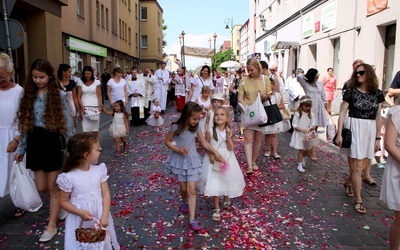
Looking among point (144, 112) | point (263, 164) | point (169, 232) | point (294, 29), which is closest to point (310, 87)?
point (263, 164)

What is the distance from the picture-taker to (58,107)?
4.17m

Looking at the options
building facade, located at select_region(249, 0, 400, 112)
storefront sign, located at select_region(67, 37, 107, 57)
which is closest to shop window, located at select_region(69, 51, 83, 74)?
storefront sign, located at select_region(67, 37, 107, 57)

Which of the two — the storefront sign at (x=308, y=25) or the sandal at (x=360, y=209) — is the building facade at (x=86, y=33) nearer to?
the sandal at (x=360, y=209)

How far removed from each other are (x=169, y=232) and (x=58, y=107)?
186cm

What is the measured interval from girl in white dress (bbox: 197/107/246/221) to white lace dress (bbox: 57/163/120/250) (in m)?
1.77

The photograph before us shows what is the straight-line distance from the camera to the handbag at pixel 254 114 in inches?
258

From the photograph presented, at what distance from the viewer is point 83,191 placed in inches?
122

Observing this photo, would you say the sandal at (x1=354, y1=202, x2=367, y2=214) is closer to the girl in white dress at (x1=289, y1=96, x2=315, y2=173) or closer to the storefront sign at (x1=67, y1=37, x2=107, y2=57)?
the girl in white dress at (x1=289, y1=96, x2=315, y2=173)

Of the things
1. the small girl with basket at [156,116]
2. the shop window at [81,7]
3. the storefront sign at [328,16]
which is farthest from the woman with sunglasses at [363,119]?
the shop window at [81,7]

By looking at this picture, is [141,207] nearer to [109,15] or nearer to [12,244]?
[12,244]

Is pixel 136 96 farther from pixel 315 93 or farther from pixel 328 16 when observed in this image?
pixel 328 16

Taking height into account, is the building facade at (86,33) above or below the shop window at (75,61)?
above

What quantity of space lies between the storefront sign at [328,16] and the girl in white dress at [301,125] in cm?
1130

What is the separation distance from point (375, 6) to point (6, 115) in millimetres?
12685
